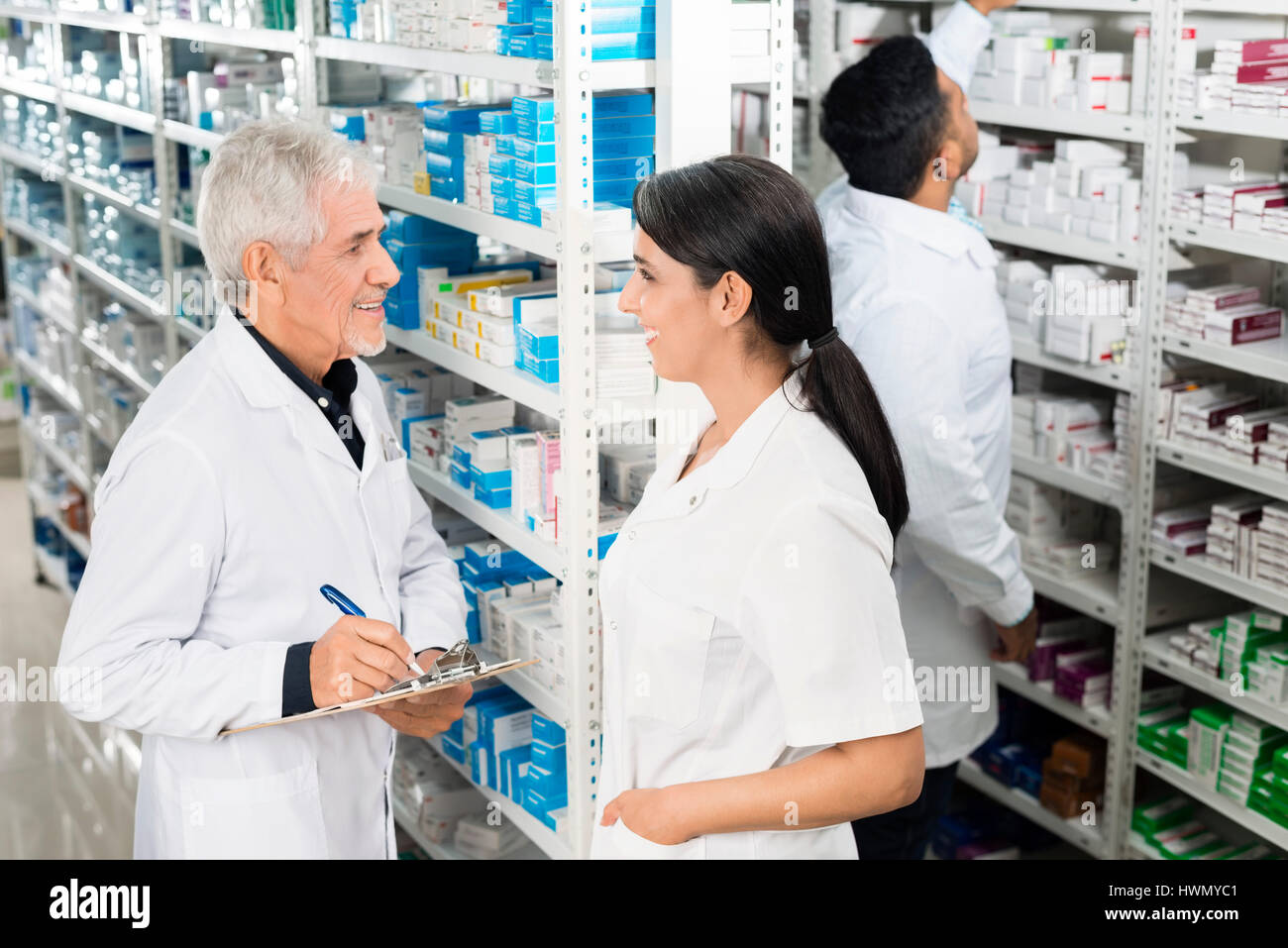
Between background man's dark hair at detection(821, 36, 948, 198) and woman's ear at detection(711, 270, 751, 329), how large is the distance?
1422 mm

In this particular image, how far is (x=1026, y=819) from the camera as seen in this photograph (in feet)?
14.8

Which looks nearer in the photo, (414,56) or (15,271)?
(414,56)

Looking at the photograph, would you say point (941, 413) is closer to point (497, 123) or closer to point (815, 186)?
point (497, 123)

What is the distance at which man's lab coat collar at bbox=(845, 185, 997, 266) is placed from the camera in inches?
125

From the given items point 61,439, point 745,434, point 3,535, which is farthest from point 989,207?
point 3,535

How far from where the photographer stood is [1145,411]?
149 inches

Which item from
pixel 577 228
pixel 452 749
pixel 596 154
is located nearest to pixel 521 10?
pixel 596 154

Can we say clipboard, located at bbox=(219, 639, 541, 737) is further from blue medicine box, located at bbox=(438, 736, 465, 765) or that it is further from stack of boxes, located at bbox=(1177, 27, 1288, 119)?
stack of boxes, located at bbox=(1177, 27, 1288, 119)

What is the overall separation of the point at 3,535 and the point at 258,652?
6014 mm

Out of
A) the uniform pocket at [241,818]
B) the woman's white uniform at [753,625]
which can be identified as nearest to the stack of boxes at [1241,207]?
the woman's white uniform at [753,625]

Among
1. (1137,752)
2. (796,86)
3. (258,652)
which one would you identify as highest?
(796,86)

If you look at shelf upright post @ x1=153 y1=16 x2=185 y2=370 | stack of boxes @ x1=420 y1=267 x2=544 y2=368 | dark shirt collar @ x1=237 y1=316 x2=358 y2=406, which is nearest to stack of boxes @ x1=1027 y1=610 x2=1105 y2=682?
stack of boxes @ x1=420 y1=267 x2=544 y2=368

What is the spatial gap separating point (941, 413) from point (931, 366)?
0.11 m
